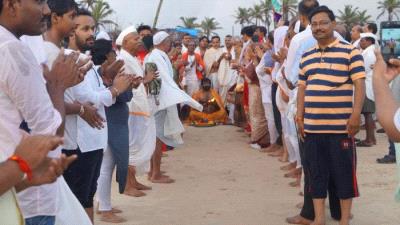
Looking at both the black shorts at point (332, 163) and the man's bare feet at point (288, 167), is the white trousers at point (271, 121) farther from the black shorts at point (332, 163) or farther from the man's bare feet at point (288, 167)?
the black shorts at point (332, 163)

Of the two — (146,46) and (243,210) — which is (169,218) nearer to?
(243,210)

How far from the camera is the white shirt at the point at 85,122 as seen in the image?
12.3 ft

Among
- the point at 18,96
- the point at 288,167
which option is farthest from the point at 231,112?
the point at 18,96

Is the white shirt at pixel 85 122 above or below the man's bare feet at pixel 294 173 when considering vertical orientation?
above

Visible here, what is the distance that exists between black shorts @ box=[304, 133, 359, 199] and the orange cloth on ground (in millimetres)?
7237

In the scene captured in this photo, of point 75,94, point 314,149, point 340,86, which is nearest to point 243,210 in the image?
point 314,149

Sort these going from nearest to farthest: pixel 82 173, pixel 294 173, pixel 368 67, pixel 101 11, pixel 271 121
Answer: pixel 82 173 < pixel 294 173 < pixel 271 121 < pixel 368 67 < pixel 101 11

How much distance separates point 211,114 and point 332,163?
7.45 metres

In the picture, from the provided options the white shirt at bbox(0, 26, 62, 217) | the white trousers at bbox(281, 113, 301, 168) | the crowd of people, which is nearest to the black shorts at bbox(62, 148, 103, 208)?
the crowd of people

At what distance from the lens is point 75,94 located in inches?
149

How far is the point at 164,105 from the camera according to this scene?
6.95 m

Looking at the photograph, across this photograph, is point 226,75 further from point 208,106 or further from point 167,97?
point 167,97

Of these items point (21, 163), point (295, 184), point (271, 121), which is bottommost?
point (295, 184)

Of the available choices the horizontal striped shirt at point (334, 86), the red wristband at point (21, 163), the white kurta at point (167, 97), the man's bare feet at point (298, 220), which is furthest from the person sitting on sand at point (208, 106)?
the red wristband at point (21, 163)
